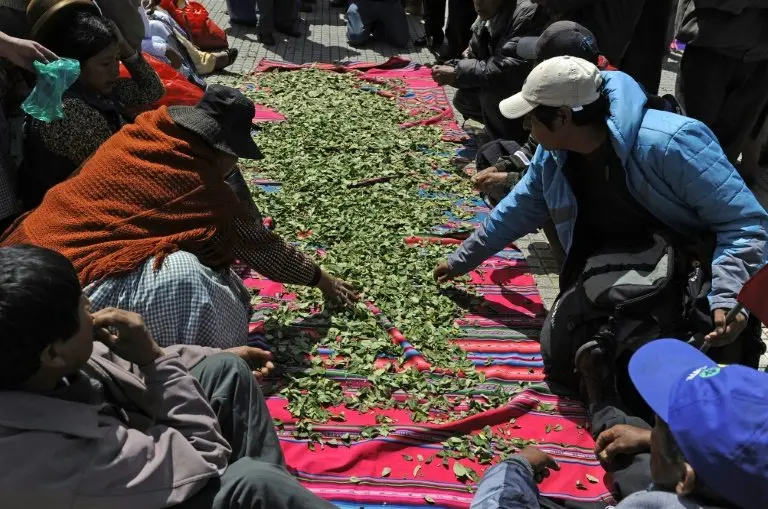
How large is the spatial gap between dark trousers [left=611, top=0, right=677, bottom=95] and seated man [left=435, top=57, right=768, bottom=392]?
2.69 m

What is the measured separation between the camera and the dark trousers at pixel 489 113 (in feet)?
17.5

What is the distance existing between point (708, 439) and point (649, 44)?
4.97m

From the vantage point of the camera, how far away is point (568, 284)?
3.33 metres

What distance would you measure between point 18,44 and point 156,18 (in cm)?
345

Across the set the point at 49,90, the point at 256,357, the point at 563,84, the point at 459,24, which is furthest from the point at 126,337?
the point at 459,24

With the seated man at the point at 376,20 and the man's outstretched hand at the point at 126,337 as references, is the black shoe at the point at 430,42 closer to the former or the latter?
the seated man at the point at 376,20

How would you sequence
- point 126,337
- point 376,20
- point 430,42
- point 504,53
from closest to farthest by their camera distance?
1. point 126,337
2. point 504,53
3. point 430,42
4. point 376,20

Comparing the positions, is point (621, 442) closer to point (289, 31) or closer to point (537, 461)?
point (537, 461)

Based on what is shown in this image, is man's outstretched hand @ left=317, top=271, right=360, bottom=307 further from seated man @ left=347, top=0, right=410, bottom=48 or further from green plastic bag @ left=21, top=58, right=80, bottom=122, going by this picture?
seated man @ left=347, top=0, right=410, bottom=48

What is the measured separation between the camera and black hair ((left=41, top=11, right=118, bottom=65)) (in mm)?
3502

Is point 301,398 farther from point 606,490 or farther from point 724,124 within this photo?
→ point 724,124

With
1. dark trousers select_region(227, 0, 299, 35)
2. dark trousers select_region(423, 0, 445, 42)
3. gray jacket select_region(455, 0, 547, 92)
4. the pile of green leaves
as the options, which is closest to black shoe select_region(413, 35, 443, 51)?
dark trousers select_region(423, 0, 445, 42)

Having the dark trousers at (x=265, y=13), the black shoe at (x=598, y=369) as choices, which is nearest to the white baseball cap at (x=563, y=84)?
the black shoe at (x=598, y=369)

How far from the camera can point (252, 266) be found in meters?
3.24
